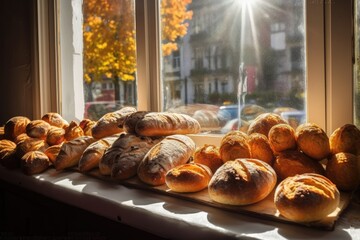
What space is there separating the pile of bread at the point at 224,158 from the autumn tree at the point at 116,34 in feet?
1.33

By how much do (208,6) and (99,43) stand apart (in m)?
0.76

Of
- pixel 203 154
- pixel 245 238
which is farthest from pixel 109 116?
pixel 245 238

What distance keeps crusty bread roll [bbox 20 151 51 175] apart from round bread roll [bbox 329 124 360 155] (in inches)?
40.2

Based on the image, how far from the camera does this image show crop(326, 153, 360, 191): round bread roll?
28.9 inches

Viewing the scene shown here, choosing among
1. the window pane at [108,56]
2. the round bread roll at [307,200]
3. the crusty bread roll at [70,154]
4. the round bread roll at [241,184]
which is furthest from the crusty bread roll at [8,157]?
the round bread roll at [307,200]

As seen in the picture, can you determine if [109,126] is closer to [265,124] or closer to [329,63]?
[265,124]

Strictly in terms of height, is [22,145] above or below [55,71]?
below

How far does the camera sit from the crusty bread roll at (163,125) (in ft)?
3.54

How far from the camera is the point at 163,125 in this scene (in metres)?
1.10

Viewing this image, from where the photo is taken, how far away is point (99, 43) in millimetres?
1786

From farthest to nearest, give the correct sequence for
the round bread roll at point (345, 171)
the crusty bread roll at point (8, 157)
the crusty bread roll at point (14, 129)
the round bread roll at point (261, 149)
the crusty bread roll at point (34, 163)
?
the crusty bread roll at point (14, 129), the crusty bread roll at point (8, 157), the crusty bread roll at point (34, 163), the round bread roll at point (261, 149), the round bread roll at point (345, 171)

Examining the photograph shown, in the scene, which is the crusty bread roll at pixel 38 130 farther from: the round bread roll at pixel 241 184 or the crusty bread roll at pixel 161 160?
the round bread roll at pixel 241 184

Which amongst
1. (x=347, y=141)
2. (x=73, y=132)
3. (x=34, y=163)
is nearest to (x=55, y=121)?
(x=73, y=132)

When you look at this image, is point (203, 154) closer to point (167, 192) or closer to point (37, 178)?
point (167, 192)
